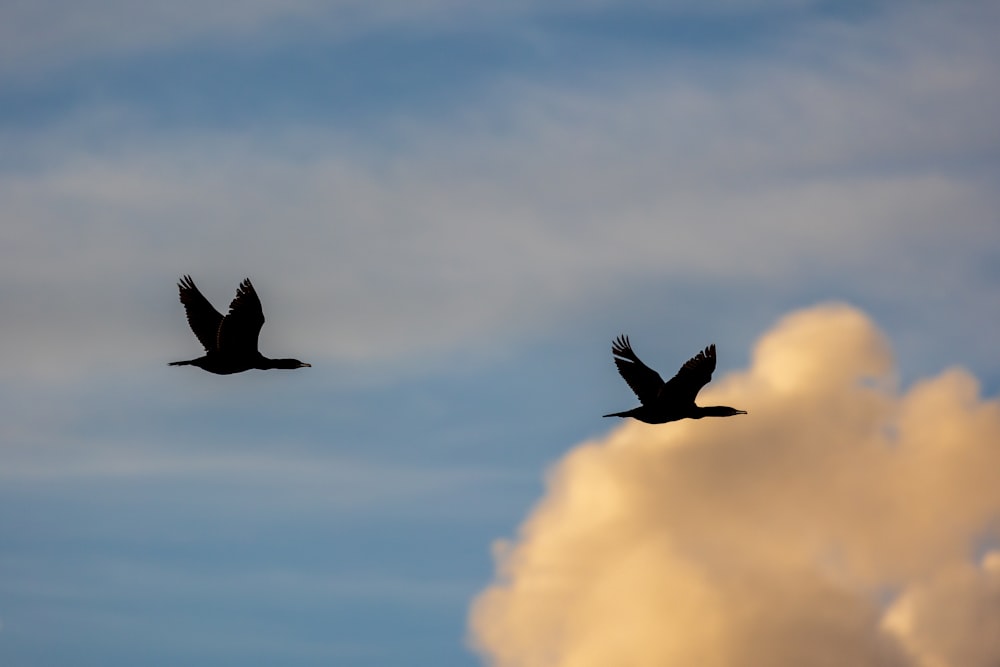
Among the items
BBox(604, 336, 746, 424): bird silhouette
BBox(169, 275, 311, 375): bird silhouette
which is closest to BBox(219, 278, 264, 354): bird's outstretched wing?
BBox(169, 275, 311, 375): bird silhouette

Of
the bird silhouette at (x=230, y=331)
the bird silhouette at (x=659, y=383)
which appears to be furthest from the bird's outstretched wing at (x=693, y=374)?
the bird silhouette at (x=230, y=331)

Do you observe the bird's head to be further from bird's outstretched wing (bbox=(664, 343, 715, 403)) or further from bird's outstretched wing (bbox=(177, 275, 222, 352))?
bird's outstretched wing (bbox=(664, 343, 715, 403))

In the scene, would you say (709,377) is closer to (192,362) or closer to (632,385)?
(632,385)

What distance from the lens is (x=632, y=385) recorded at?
42062 millimetres

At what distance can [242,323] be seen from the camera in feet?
134

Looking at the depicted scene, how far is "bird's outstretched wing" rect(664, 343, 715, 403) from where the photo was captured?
4147 centimetres

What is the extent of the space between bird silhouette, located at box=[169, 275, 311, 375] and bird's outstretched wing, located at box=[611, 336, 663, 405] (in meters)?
8.35

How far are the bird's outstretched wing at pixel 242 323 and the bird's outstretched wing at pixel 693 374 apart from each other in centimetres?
1064

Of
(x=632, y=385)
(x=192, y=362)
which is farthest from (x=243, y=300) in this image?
(x=632, y=385)

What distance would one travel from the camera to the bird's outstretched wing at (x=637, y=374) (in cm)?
4175

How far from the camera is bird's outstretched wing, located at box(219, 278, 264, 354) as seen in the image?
133ft

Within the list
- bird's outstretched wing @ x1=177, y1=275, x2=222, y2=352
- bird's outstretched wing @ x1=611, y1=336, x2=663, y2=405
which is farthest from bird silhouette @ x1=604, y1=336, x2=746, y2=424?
bird's outstretched wing @ x1=177, y1=275, x2=222, y2=352

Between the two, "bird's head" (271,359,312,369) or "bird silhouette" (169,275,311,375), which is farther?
"bird's head" (271,359,312,369)

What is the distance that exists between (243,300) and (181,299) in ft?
11.5
